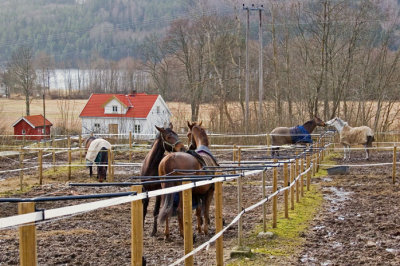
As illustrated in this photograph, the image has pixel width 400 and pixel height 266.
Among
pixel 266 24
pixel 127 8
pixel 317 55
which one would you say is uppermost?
pixel 127 8

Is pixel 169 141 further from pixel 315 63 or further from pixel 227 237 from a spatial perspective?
pixel 315 63

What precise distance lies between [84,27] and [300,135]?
13966cm

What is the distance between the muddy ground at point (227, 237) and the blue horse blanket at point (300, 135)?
9333 millimetres

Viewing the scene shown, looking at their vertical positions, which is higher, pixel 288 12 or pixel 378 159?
pixel 288 12

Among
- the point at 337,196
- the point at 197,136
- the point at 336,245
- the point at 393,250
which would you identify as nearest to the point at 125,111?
the point at 337,196

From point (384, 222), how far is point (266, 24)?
1020 inches

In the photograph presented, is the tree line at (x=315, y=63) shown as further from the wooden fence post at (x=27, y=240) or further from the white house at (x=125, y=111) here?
the wooden fence post at (x=27, y=240)

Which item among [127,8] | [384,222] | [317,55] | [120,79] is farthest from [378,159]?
[127,8]

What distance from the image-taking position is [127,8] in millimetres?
163500

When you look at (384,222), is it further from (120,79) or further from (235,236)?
(120,79)

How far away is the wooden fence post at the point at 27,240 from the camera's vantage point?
2590 mm

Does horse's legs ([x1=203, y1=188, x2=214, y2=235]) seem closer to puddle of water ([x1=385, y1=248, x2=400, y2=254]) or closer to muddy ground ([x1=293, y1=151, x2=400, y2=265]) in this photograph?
muddy ground ([x1=293, y1=151, x2=400, y2=265])

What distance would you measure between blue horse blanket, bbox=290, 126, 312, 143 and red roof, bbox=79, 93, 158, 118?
22.0 meters

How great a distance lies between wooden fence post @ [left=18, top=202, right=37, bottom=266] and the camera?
2.59 meters
